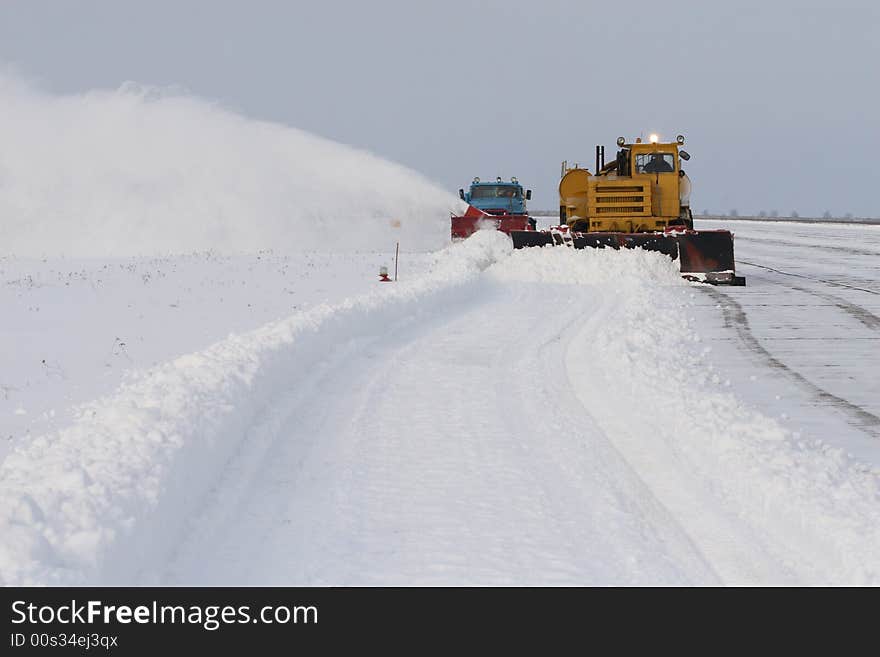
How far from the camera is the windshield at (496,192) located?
Answer: 102ft

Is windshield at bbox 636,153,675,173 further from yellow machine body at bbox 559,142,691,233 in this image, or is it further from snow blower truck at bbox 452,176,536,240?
snow blower truck at bbox 452,176,536,240

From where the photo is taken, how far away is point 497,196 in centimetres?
3098

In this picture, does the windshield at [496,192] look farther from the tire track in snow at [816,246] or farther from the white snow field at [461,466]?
the white snow field at [461,466]

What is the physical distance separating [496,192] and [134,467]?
88.9 ft

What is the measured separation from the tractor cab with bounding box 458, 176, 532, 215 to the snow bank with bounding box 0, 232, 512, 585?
22.3 meters

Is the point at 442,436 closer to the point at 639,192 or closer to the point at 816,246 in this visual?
the point at 639,192

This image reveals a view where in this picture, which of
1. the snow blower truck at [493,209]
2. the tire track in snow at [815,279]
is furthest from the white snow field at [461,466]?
the snow blower truck at [493,209]

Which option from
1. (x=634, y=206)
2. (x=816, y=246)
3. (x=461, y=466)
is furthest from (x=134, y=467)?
(x=816, y=246)

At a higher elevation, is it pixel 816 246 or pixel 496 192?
pixel 496 192

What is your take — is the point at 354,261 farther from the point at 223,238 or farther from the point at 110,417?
the point at 110,417

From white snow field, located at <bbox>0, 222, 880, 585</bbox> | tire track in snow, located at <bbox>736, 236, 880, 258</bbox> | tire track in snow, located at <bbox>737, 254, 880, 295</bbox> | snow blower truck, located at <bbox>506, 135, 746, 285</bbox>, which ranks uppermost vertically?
snow blower truck, located at <bbox>506, 135, 746, 285</bbox>

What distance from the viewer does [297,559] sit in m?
4.27

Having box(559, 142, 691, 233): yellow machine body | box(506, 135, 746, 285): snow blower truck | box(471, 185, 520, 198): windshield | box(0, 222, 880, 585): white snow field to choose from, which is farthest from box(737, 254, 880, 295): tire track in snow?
box(471, 185, 520, 198): windshield

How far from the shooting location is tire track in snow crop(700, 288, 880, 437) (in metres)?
7.09
